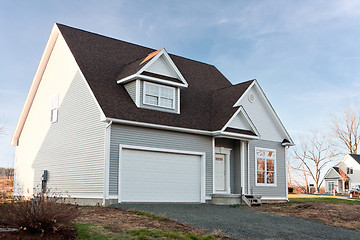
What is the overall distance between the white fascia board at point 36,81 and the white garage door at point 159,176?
8339mm

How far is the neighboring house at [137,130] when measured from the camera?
16688 millimetres

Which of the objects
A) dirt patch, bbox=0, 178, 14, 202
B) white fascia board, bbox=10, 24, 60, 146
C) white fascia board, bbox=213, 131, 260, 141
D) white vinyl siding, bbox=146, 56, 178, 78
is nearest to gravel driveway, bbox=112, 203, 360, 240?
dirt patch, bbox=0, 178, 14, 202

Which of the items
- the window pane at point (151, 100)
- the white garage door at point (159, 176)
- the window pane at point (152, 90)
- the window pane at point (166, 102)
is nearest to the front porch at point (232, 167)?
the white garage door at point (159, 176)

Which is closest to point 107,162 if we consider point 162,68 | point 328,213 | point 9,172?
point 162,68

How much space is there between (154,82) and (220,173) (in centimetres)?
622

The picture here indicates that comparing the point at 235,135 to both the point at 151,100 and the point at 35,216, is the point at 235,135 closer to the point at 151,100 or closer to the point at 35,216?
the point at 151,100

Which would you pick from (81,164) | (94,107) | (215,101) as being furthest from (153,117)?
(215,101)

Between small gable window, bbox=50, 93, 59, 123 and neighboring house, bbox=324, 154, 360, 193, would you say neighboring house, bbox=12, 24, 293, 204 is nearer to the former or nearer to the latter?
small gable window, bbox=50, 93, 59, 123

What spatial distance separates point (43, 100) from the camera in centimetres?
2177

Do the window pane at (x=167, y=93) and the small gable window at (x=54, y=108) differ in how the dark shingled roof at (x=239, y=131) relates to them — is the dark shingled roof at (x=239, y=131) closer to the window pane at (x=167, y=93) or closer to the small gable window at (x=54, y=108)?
the window pane at (x=167, y=93)

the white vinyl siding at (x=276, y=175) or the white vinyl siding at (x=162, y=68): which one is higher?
the white vinyl siding at (x=162, y=68)

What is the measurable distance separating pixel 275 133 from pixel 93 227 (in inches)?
597

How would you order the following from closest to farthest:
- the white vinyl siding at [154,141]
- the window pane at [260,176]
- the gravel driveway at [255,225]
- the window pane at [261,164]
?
the gravel driveway at [255,225], the white vinyl siding at [154,141], the window pane at [260,176], the window pane at [261,164]

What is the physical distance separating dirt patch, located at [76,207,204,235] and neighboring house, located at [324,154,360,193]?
52.7 metres
